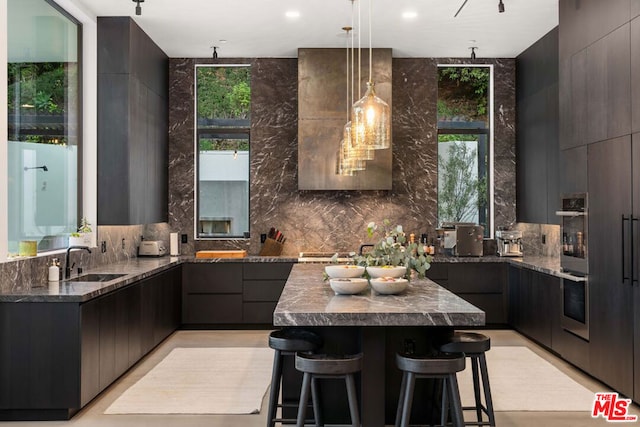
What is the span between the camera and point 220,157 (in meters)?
7.87

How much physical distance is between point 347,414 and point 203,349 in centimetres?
276

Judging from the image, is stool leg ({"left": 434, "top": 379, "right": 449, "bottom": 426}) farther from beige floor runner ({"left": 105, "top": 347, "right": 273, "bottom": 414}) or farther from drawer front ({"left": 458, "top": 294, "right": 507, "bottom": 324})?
drawer front ({"left": 458, "top": 294, "right": 507, "bottom": 324})

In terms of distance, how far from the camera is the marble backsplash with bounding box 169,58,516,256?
7.75 meters

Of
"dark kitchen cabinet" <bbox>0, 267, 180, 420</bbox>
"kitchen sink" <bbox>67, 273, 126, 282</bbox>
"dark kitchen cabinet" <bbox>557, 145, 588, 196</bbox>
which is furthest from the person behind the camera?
"kitchen sink" <bbox>67, 273, 126, 282</bbox>

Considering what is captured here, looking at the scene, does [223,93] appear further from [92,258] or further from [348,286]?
[348,286]

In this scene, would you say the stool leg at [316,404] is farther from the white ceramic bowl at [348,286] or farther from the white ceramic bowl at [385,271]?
the white ceramic bowl at [385,271]

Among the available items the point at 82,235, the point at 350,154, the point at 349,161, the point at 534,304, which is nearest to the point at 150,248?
the point at 82,235

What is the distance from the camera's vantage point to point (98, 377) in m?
4.50

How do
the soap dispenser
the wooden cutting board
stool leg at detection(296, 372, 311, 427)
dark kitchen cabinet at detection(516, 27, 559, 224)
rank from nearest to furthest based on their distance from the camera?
stool leg at detection(296, 372, 311, 427)
the soap dispenser
dark kitchen cabinet at detection(516, 27, 559, 224)
the wooden cutting board

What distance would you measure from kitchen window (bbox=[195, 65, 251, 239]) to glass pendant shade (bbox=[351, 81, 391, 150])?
166 inches

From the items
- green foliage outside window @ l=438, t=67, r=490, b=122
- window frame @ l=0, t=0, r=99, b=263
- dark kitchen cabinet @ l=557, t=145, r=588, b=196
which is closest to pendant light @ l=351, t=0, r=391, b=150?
dark kitchen cabinet @ l=557, t=145, r=588, b=196

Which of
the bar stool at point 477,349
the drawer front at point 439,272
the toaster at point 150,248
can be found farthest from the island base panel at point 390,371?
the toaster at point 150,248

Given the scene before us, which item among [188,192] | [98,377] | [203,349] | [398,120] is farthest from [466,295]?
[98,377]

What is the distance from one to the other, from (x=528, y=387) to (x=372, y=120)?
98.0 inches
